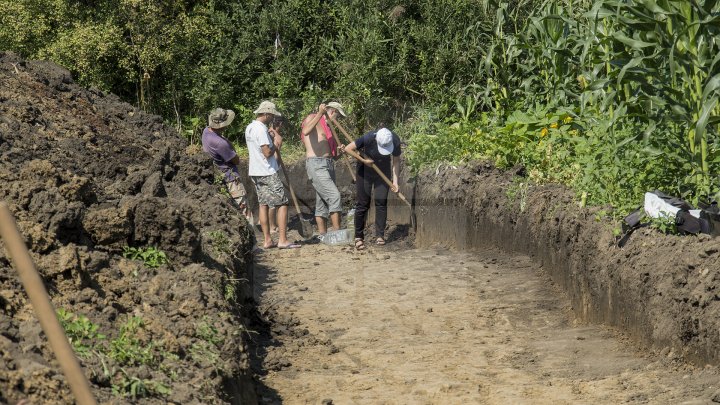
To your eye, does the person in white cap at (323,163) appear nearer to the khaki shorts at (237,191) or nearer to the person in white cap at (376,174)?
the person in white cap at (376,174)

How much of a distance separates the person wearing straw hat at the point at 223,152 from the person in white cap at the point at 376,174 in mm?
1485

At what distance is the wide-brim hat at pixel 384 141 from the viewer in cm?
1437

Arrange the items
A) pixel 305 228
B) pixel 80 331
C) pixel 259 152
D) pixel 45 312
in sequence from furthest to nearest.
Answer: pixel 305 228
pixel 259 152
pixel 80 331
pixel 45 312

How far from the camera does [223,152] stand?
45.7 ft

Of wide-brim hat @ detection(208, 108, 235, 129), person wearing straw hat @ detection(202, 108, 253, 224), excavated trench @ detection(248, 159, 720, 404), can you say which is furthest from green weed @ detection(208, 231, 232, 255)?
wide-brim hat @ detection(208, 108, 235, 129)

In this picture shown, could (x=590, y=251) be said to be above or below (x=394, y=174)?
below

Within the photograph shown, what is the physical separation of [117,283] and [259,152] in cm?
812

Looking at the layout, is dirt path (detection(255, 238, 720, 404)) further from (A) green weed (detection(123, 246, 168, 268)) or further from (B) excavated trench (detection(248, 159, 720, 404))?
(A) green weed (detection(123, 246, 168, 268))

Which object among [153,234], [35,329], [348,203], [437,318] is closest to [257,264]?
[437,318]

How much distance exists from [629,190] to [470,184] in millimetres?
4859

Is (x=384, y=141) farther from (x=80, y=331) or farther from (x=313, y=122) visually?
(x=80, y=331)

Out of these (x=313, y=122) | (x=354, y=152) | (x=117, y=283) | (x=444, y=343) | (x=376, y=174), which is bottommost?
(x=444, y=343)

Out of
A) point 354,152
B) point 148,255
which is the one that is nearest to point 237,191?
point 354,152

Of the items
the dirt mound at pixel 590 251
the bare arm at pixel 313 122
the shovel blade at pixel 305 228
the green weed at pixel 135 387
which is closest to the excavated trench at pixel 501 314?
the dirt mound at pixel 590 251
